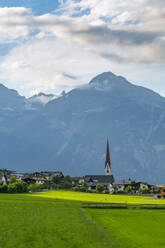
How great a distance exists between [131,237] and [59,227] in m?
9.21

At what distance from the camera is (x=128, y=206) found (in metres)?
81.0

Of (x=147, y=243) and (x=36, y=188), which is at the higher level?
(x=36, y=188)

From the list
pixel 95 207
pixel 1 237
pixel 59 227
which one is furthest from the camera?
pixel 95 207

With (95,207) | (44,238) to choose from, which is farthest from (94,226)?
(95,207)

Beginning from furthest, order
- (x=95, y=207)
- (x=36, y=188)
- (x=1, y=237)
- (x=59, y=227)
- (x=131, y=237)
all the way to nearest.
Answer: (x=36, y=188) → (x=95, y=207) → (x=59, y=227) → (x=131, y=237) → (x=1, y=237)

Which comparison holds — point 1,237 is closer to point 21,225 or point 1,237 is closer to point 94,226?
point 21,225

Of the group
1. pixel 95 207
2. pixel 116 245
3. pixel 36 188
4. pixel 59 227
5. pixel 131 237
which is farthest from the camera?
pixel 36 188

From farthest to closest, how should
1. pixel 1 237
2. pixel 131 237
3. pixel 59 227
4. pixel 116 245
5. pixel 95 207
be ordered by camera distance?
1. pixel 95 207
2. pixel 59 227
3. pixel 131 237
4. pixel 1 237
5. pixel 116 245

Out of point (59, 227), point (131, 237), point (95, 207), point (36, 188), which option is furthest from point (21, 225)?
point (36, 188)

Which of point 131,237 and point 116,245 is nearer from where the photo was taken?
point 116,245

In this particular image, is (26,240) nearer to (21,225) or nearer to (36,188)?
(21,225)

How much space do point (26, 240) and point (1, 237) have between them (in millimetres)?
2628

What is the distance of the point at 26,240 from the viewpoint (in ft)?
109

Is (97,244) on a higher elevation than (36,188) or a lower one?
lower
